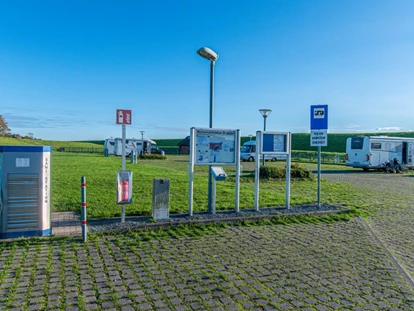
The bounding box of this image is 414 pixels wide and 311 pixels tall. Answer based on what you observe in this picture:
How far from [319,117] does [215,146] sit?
2979 mm

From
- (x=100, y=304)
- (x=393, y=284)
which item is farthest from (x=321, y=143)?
(x=100, y=304)

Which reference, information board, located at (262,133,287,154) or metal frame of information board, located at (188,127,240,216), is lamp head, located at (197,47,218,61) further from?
information board, located at (262,133,287,154)

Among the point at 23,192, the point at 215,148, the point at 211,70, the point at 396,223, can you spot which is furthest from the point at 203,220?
the point at 396,223

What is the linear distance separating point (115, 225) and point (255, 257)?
2.84m

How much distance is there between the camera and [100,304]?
11.7 ft

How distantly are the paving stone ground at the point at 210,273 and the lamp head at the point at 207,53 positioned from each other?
408 centimetres

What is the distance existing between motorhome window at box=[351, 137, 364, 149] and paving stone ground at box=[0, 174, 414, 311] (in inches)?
818

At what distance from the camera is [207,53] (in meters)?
8.02

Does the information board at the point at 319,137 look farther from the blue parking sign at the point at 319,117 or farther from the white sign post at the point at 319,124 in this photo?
the blue parking sign at the point at 319,117

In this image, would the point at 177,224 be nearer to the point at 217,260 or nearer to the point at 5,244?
the point at 217,260

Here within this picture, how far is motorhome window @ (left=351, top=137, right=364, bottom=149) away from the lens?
2564 cm

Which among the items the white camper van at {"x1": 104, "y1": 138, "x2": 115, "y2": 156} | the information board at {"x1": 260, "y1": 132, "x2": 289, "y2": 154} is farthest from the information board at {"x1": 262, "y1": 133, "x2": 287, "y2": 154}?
the white camper van at {"x1": 104, "y1": 138, "x2": 115, "y2": 156}

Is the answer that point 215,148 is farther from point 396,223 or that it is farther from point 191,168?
A: point 396,223

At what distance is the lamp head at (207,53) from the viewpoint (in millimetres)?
7961
